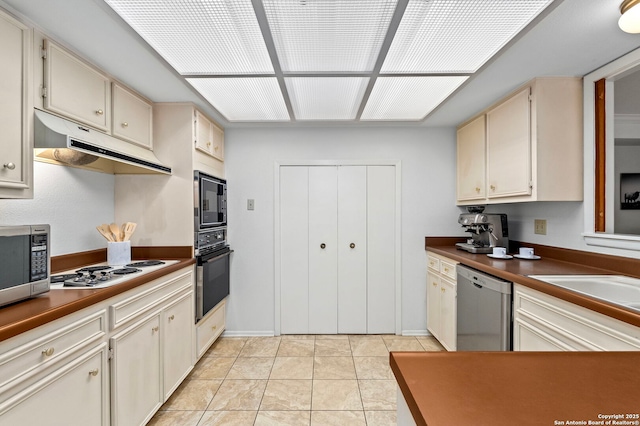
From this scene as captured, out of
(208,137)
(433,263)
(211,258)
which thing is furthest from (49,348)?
(433,263)

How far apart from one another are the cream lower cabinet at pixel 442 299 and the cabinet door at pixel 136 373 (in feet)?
7.40

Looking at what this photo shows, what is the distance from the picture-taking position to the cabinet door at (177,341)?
205cm

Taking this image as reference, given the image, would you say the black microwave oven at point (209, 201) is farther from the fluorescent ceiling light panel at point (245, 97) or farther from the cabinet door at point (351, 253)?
the cabinet door at point (351, 253)

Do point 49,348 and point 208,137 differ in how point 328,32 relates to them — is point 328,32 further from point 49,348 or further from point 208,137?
point 49,348

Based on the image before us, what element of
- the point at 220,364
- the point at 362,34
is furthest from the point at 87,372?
the point at 362,34

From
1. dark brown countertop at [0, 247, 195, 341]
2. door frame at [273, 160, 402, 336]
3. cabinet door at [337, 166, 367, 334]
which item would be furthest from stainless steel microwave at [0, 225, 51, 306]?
cabinet door at [337, 166, 367, 334]

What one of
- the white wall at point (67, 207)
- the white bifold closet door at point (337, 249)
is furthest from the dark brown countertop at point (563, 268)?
the white wall at point (67, 207)

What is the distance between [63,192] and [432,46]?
2.50m

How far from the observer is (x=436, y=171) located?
3.30 m

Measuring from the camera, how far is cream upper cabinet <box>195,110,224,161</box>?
2.65m

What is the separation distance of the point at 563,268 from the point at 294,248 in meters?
2.28

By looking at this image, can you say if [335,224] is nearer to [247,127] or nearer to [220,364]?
[247,127]

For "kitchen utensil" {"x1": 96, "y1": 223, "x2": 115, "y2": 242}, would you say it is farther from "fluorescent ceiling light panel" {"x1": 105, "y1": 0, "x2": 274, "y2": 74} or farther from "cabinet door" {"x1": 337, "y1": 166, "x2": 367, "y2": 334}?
"cabinet door" {"x1": 337, "y1": 166, "x2": 367, "y2": 334}

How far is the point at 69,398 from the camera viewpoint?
127 centimetres
